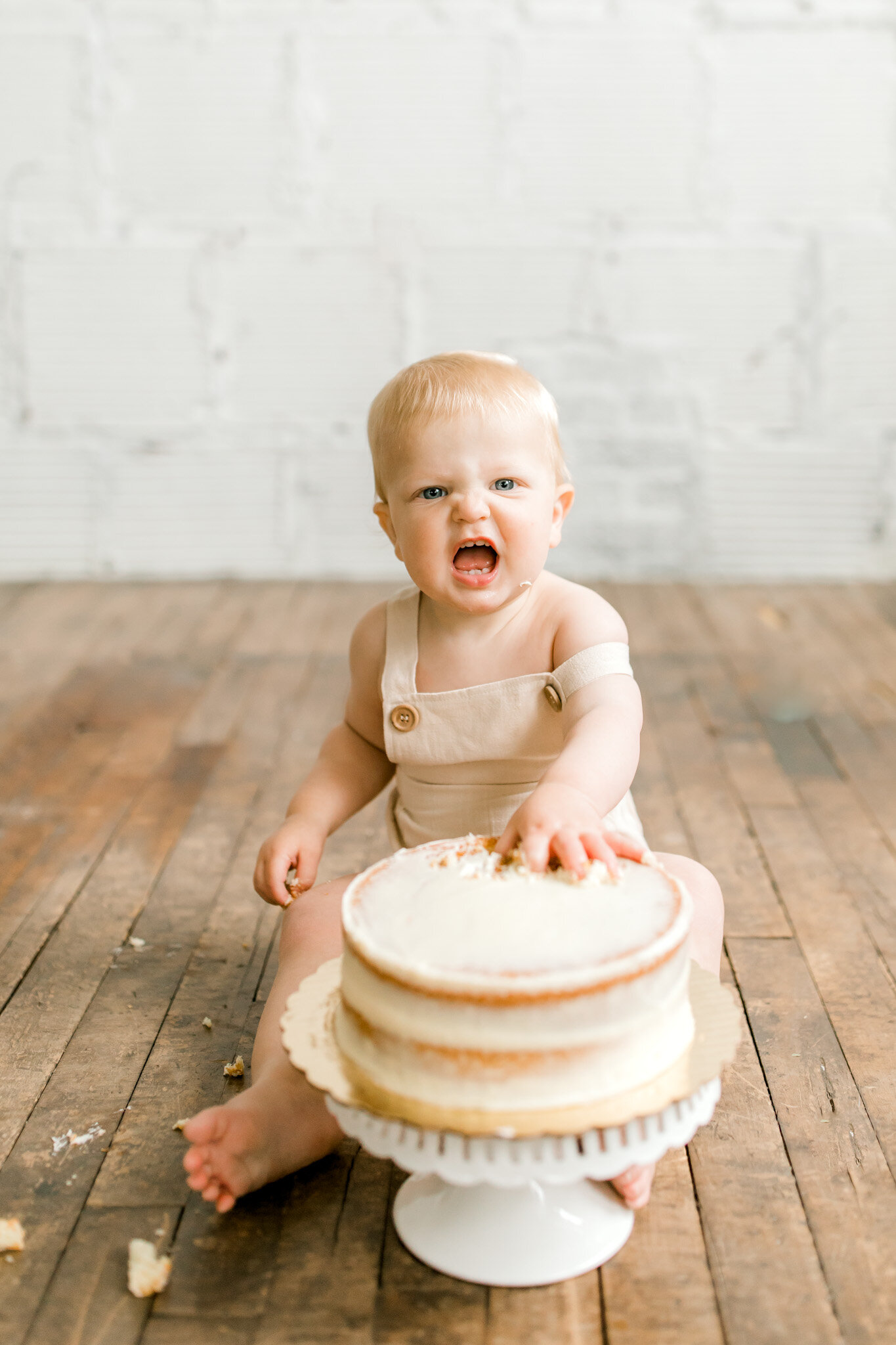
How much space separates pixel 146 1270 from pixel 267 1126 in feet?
0.43

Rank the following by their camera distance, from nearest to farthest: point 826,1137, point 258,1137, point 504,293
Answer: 1. point 258,1137
2. point 826,1137
3. point 504,293

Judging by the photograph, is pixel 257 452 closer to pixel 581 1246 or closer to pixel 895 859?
pixel 895 859

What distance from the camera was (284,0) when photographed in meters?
3.24

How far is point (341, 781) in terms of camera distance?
1.34m

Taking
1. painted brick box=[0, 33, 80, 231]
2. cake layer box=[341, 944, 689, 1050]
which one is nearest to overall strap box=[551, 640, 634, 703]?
cake layer box=[341, 944, 689, 1050]

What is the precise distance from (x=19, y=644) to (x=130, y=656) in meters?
0.28

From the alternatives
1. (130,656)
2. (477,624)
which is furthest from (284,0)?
(477,624)

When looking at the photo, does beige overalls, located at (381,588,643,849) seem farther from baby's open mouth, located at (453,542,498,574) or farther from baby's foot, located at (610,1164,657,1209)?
baby's foot, located at (610,1164,657,1209)

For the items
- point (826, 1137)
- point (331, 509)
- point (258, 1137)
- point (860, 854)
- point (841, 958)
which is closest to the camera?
point (258, 1137)

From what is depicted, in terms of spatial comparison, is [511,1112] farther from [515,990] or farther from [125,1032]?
[125,1032]

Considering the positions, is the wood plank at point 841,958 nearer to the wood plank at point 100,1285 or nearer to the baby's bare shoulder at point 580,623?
the baby's bare shoulder at point 580,623

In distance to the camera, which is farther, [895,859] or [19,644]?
[19,644]

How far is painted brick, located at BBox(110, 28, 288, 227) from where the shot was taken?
3.25m

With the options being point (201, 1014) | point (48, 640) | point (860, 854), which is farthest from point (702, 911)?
point (48, 640)
